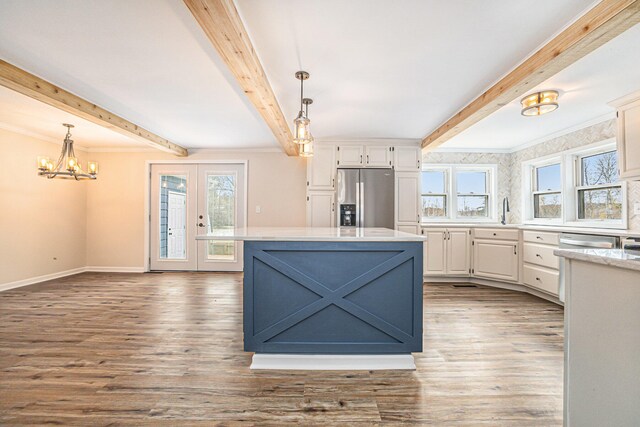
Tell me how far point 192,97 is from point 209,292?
2.45m

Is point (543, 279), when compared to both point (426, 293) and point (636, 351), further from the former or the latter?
point (636, 351)

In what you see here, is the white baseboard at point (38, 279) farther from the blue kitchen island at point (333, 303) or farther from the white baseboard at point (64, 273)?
the blue kitchen island at point (333, 303)

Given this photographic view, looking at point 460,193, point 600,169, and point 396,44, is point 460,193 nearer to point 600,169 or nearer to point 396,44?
point 600,169

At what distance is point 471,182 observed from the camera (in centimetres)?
502

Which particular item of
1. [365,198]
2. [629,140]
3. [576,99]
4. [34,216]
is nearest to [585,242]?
[629,140]

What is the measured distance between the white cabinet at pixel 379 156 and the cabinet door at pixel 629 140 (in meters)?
2.45

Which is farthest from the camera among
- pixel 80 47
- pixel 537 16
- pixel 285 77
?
pixel 285 77

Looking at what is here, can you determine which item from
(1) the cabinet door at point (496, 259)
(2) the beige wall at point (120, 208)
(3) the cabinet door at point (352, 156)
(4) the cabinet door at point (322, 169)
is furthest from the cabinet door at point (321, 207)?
(1) the cabinet door at point (496, 259)

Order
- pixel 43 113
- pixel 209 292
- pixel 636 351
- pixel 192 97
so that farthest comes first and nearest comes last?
pixel 209 292
pixel 43 113
pixel 192 97
pixel 636 351

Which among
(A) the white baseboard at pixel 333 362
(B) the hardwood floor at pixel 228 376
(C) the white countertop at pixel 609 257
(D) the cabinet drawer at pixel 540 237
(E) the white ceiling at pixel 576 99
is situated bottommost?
(B) the hardwood floor at pixel 228 376

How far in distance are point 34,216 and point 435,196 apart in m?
6.36

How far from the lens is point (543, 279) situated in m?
3.54

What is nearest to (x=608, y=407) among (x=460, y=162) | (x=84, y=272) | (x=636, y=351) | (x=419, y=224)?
(x=636, y=351)

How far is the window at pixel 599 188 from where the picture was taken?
3428 mm
